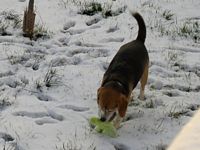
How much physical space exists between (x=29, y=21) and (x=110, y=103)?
2576 millimetres

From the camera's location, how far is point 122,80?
14.5 ft

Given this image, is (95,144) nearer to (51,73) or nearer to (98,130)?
(98,130)

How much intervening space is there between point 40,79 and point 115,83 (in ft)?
4.28

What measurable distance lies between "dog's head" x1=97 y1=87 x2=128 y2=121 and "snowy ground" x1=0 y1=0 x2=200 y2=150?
286 mm

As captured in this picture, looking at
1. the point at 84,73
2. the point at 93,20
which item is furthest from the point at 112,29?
the point at 84,73

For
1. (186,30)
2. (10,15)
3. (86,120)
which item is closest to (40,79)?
(86,120)

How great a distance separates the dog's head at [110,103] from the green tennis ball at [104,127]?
0.07 meters

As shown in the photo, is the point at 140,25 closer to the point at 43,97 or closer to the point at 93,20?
the point at 43,97

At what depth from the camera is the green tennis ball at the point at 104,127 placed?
4.20m

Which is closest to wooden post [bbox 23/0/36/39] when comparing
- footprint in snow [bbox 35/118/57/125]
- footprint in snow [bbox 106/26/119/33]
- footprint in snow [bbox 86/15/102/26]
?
footprint in snow [bbox 86/15/102/26]

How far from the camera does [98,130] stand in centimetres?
430

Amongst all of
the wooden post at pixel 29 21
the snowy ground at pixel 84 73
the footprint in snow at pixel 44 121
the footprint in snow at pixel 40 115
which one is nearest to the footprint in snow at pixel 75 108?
the snowy ground at pixel 84 73

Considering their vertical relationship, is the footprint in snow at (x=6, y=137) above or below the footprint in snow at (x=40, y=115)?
below

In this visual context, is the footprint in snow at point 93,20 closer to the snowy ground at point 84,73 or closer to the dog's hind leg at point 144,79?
the snowy ground at point 84,73
